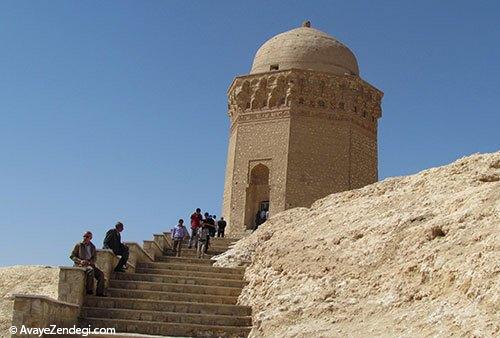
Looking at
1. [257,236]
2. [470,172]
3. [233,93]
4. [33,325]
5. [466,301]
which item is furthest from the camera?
[233,93]

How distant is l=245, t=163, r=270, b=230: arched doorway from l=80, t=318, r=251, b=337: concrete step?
12683mm

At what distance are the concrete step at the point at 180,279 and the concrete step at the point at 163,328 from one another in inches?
82.6

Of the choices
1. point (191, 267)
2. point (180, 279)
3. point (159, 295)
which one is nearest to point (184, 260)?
point (191, 267)

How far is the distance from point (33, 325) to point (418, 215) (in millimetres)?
5651

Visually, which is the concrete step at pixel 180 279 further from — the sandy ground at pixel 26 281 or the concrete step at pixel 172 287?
the sandy ground at pixel 26 281

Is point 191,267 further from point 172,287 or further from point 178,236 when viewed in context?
point 178,236

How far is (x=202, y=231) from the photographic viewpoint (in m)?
16.0

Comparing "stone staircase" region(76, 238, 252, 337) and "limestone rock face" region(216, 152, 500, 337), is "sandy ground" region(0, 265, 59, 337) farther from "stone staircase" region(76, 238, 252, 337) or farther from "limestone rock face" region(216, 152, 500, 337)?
"limestone rock face" region(216, 152, 500, 337)

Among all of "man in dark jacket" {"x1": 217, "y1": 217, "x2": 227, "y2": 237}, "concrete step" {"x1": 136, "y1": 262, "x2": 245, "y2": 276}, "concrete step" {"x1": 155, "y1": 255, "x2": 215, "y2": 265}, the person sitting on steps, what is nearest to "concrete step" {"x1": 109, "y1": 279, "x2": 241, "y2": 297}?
"concrete step" {"x1": 136, "y1": 262, "x2": 245, "y2": 276}

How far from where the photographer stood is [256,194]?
76.5ft

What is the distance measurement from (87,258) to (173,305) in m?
1.62

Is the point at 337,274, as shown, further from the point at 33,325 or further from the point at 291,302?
the point at 33,325

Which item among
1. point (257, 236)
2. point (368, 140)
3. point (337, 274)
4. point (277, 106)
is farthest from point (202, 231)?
point (368, 140)

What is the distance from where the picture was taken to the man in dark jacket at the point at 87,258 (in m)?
10.7
